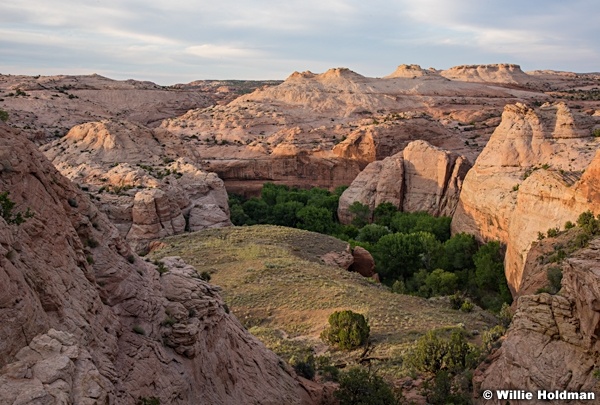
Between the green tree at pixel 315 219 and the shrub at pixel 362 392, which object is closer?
the shrub at pixel 362 392

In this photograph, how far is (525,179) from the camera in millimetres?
28719

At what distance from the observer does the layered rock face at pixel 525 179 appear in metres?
24.6

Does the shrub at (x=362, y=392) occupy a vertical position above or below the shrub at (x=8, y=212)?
below

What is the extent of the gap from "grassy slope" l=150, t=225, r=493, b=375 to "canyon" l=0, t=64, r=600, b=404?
3.61 metres

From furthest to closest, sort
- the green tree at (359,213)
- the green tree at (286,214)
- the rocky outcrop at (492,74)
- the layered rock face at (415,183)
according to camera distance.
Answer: the rocky outcrop at (492,74) → the green tree at (286,214) → the green tree at (359,213) → the layered rock face at (415,183)

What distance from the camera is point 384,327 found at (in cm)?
2019

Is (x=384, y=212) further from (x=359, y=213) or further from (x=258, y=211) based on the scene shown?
(x=258, y=211)

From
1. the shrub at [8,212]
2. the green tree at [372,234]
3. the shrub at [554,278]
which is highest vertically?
the shrub at [8,212]

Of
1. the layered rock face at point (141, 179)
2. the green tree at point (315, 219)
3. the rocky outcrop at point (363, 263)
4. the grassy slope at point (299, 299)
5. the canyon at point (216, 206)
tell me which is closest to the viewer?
the canyon at point (216, 206)

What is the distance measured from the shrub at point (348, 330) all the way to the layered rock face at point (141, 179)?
16856 mm

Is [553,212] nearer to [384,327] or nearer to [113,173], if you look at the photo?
[384,327]

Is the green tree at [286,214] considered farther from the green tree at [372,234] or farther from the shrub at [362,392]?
the shrub at [362,392]

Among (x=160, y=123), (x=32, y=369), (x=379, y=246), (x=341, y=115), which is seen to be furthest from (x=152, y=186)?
(x=160, y=123)

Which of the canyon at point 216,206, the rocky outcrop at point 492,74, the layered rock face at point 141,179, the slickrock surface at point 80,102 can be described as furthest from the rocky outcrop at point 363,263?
the rocky outcrop at point 492,74
